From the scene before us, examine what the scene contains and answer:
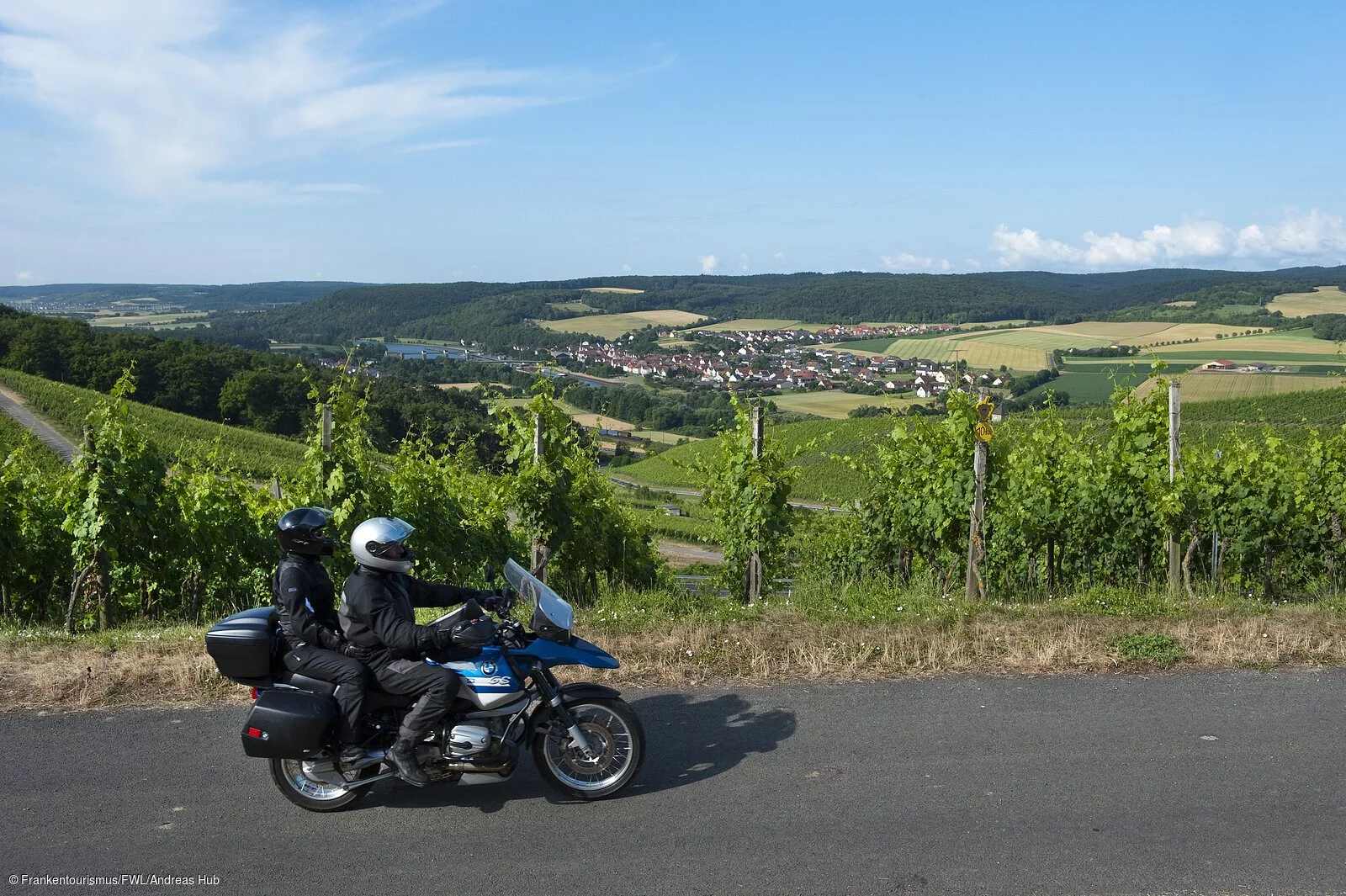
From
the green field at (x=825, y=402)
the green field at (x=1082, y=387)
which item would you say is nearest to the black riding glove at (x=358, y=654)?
the green field at (x=1082, y=387)

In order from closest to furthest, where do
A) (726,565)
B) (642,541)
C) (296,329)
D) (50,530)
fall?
(50,530)
(726,565)
(642,541)
(296,329)

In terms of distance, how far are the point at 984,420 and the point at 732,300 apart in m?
168

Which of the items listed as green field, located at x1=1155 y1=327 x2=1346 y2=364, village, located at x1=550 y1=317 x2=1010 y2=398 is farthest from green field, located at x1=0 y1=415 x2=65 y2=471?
green field, located at x1=1155 y1=327 x2=1346 y2=364

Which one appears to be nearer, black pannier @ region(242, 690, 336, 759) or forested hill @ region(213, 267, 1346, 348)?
black pannier @ region(242, 690, 336, 759)

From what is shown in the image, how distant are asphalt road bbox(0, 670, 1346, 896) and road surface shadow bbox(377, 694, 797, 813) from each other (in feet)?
0.05

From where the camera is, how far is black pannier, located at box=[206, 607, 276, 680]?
17.2 feet

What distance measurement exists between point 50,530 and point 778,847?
8925mm

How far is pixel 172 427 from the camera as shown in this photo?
51594 millimetres

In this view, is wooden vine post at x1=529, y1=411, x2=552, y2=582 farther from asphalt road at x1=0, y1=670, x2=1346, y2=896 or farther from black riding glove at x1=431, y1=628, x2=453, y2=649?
black riding glove at x1=431, y1=628, x2=453, y2=649

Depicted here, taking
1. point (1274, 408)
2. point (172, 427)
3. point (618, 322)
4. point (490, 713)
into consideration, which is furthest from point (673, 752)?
point (618, 322)

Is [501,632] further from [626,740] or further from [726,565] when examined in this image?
[726,565]

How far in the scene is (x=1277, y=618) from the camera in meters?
8.04

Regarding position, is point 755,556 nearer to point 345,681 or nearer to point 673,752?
point 673,752

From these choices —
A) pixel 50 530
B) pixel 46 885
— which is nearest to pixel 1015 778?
pixel 46 885
